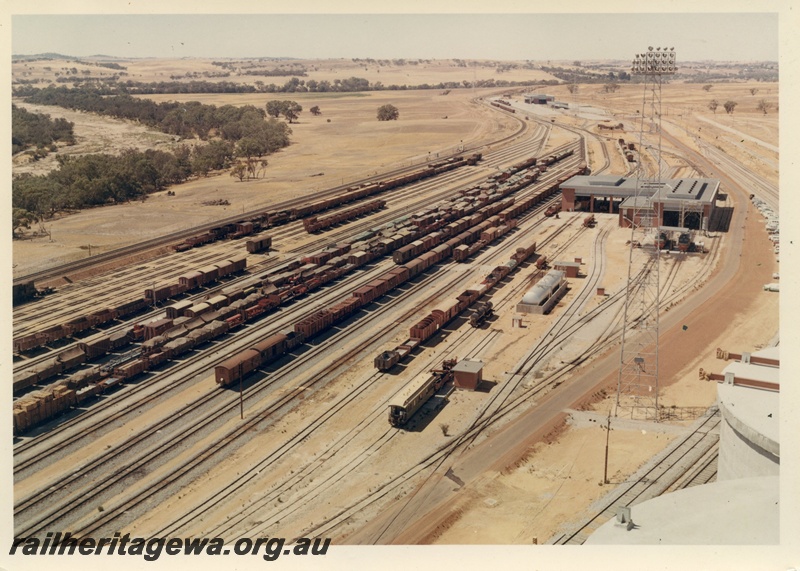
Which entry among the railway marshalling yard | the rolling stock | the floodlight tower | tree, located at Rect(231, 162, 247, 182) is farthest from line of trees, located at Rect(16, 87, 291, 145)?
the rolling stock

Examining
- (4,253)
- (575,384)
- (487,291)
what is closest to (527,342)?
(575,384)

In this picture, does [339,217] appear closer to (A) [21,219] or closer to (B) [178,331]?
(A) [21,219]

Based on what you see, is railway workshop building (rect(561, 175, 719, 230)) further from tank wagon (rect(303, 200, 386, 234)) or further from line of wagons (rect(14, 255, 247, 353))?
line of wagons (rect(14, 255, 247, 353))

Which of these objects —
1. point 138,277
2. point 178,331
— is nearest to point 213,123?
point 138,277

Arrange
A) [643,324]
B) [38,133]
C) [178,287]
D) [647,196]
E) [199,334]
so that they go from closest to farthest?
1. [199,334]
2. [643,324]
3. [178,287]
4. [647,196]
5. [38,133]

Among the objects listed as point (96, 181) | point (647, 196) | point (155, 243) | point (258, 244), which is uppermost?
point (96, 181)

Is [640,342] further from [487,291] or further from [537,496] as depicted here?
[537,496]
